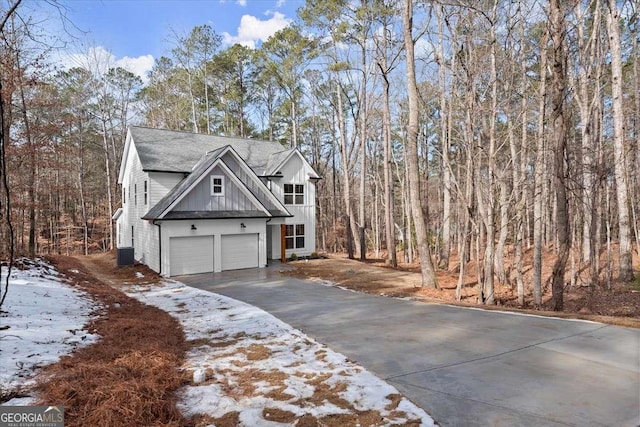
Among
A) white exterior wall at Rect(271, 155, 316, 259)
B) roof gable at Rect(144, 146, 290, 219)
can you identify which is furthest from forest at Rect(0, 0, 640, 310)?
roof gable at Rect(144, 146, 290, 219)

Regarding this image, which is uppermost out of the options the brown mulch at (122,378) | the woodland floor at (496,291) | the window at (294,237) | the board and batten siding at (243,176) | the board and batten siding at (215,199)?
the board and batten siding at (243,176)

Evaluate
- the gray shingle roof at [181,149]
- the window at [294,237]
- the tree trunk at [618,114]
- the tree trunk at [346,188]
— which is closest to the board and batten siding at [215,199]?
the gray shingle roof at [181,149]

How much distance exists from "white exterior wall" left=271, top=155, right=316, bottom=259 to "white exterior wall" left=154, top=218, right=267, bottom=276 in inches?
112

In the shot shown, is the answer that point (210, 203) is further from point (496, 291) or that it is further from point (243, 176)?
point (496, 291)

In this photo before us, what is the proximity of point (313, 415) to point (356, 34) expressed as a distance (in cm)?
2228

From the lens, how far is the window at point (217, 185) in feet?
51.7

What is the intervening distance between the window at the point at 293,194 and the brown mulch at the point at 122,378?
14.1 metres

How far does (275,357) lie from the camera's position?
5.27 m

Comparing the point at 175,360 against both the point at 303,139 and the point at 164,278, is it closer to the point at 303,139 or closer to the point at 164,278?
the point at 164,278

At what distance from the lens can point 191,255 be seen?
15.2 meters

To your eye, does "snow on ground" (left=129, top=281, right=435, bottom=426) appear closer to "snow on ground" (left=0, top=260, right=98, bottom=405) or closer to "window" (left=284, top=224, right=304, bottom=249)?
"snow on ground" (left=0, top=260, right=98, bottom=405)

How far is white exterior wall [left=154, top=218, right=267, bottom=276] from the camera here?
1454 cm

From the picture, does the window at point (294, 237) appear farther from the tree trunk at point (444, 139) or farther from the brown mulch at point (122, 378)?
the brown mulch at point (122, 378)

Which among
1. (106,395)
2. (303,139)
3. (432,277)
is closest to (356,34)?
(303,139)
